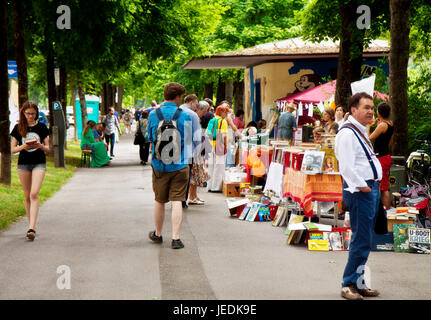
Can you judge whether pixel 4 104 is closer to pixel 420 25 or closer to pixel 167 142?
pixel 167 142

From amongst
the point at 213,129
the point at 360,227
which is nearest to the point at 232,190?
the point at 213,129

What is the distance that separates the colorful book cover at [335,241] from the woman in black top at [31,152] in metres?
3.89

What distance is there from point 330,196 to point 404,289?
3009 millimetres

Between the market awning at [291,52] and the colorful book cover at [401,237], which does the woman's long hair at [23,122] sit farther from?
the market awning at [291,52]

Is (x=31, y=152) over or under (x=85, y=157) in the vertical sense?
over

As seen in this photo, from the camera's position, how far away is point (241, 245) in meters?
8.70

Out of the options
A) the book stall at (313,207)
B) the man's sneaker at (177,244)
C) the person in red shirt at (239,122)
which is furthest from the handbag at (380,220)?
the person in red shirt at (239,122)

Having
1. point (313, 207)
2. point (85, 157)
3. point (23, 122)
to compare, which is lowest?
point (313, 207)

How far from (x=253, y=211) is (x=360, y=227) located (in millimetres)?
5217

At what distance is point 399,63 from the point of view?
1198 cm

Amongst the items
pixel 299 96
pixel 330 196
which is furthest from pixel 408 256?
pixel 299 96

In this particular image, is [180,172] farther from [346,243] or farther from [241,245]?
[346,243]

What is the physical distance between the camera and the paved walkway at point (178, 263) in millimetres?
6230

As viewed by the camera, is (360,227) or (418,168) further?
(418,168)
